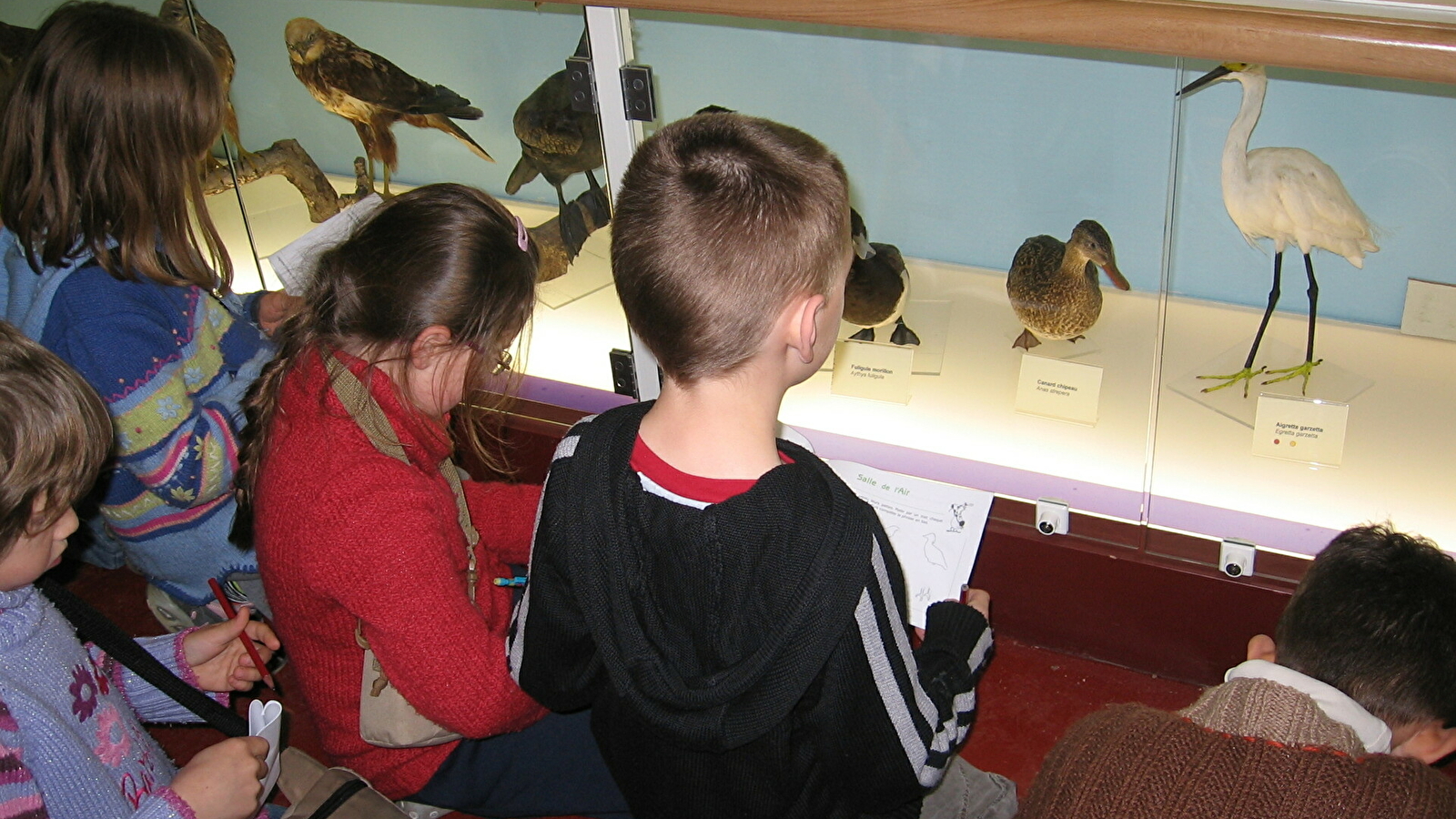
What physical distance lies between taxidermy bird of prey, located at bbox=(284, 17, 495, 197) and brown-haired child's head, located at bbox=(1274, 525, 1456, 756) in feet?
4.72

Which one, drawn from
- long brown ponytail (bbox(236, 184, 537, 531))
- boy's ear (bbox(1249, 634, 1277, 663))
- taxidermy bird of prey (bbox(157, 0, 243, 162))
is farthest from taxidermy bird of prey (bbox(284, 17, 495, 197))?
boy's ear (bbox(1249, 634, 1277, 663))

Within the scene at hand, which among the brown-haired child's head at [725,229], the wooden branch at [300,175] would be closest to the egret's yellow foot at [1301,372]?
the brown-haired child's head at [725,229]

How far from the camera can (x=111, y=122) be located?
131cm

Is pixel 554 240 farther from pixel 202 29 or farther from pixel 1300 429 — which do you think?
pixel 1300 429

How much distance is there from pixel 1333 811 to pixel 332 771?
0.93 metres

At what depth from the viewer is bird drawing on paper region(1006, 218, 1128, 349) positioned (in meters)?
1.44

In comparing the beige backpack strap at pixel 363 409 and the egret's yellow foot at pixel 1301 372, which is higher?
the beige backpack strap at pixel 363 409

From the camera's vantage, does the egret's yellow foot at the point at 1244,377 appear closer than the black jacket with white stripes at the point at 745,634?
No

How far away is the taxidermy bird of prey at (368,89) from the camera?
1782 mm

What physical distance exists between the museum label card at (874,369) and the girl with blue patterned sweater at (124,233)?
0.94 m

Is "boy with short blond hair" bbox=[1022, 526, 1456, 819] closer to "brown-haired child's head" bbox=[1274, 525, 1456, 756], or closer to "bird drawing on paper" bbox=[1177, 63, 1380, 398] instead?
"brown-haired child's head" bbox=[1274, 525, 1456, 756]

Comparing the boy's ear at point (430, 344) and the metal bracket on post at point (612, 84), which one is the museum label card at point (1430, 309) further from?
the boy's ear at point (430, 344)

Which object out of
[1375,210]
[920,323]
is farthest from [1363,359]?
[920,323]

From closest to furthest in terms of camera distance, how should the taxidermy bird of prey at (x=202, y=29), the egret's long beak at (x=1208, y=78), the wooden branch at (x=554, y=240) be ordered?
the egret's long beak at (x=1208, y=78) < the wooden branch at (x=554, y=240) < the taxidermy bird of prey at (x=202, y=29)
